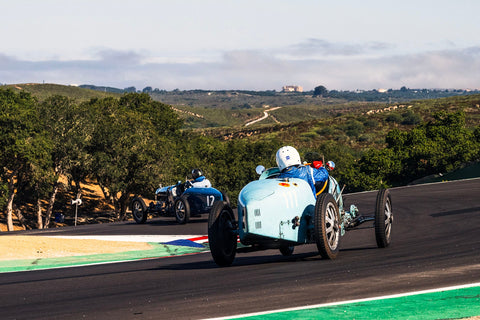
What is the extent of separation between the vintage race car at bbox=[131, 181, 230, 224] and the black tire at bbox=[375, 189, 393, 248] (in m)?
9.56

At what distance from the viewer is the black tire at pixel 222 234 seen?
1016cm

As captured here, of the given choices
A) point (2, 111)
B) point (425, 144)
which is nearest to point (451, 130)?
point (425, 144)

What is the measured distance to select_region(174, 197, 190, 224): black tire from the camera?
22.3m

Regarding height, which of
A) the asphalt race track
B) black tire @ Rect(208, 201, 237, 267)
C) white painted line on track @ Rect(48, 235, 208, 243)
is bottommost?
white painted line on track @ Rect(48, 235, 208, 243)

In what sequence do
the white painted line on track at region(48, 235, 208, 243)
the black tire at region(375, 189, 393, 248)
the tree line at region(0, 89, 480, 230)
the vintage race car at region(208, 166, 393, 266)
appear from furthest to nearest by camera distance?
the tree line at region(0, 89, 480, 230) → the white painted line on track at region(48, 235, 208, 243) → the black tire at region(375, 189, 393, 248) → the vintage race car at region(208, 166, 393, 266)

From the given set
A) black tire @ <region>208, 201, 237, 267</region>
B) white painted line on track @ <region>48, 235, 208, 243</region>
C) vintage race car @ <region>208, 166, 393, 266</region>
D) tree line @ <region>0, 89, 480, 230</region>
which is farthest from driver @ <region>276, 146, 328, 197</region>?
tree line @ <region>0, 89, 480, 230</region>

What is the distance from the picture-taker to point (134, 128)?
54562 millimetres

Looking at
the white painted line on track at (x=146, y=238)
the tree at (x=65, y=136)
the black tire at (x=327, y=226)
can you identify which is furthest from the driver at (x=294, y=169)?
the tree at (x=65, y=136)

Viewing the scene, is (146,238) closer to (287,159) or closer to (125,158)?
(287,159)

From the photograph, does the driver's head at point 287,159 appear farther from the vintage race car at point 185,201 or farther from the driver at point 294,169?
the vintage race car at point 185,201

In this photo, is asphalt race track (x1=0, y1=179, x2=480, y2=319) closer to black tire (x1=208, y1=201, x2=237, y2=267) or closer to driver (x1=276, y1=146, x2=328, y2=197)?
black tire (x1=208, y1=201, x2=237, y2=267)

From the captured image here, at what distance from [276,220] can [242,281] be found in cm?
124

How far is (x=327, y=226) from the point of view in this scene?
10.3 m

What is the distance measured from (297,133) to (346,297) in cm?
10878
